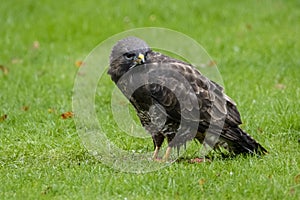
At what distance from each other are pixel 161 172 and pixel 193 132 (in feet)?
2.66

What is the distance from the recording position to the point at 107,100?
10922 mm

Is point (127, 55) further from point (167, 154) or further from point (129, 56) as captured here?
point (167, 154)

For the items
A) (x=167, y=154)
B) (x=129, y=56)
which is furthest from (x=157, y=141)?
(x=129, y=56)

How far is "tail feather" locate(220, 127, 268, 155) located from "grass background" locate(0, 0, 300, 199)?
160 millimetres

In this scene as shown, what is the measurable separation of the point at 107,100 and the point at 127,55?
3.03 metres

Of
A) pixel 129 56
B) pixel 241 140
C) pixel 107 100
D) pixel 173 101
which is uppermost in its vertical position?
pixel 129 56

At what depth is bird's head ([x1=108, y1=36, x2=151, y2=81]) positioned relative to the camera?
790cm

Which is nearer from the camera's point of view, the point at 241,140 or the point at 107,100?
the point at 241,140

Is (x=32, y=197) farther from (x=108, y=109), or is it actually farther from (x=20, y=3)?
(x=20, y=3)

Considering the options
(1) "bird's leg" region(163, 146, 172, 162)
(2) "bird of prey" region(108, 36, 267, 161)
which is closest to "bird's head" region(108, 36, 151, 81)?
(2) "bird of prey" region(108, 36, 267, 161)

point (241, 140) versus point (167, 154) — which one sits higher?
point (241, 140)

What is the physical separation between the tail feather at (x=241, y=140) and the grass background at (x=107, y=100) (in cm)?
16

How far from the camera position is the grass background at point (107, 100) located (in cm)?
709

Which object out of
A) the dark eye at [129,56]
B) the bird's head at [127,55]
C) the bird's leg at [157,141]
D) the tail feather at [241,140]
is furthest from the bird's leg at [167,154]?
the dark eye at [129,56]
